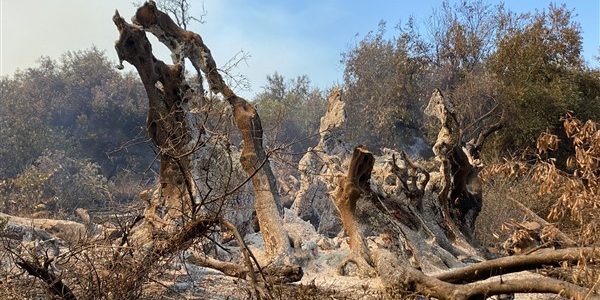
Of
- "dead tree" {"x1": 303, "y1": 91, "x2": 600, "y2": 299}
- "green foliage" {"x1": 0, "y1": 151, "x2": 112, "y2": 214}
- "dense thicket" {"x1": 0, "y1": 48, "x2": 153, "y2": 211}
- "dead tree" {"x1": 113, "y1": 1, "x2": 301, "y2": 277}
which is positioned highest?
"dense thicket" {"x1": 0, "y1": 48, "x2": 153, "y2": 211}

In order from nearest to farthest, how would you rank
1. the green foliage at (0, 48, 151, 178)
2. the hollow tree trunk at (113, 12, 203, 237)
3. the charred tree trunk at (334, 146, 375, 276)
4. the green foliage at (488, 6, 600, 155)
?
the charred tree trunk at (334, 146, 375, 276)
the hollow tree trunk at (113, 12, 203, 237)
the green foliage at (488, 6, 600, 155)
the green foliage at (0, 48, 151, 178)

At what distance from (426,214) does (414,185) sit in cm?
50

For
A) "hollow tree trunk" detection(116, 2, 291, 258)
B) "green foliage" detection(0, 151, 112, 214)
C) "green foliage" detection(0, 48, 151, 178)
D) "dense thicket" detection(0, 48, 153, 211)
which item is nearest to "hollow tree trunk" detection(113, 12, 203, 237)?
"hollow tree trunk" detection(116, 2, 291, 258)

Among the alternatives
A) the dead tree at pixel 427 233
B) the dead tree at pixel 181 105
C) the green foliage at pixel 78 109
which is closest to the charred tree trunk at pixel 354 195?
the dead tree at pixel 427 233

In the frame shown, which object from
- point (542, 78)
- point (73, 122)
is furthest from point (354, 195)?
point (73, 122)

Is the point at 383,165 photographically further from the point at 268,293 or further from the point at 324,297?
the point at 268,293

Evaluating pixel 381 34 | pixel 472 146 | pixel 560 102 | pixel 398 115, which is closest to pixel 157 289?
pixel 472 146

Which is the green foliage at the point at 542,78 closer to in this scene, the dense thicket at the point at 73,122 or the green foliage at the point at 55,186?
the green foliage at the point at 55,186

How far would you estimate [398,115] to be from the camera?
23.9 metres

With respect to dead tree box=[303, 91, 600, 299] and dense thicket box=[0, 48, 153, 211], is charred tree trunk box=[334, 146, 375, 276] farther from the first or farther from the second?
dense thicket box=[0, 48, 153, 211]

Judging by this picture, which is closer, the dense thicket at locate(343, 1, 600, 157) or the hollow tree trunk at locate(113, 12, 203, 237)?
the hollow tree trunk at locate(113, 12, 203, 237)

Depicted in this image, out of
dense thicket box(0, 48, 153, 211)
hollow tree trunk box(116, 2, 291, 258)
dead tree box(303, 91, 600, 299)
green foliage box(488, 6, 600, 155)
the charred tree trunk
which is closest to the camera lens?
dead tree box(303, 91, 600, 299)

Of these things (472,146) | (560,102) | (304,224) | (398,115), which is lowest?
(304,224)

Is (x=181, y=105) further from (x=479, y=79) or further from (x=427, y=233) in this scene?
(x=479, y=79)
